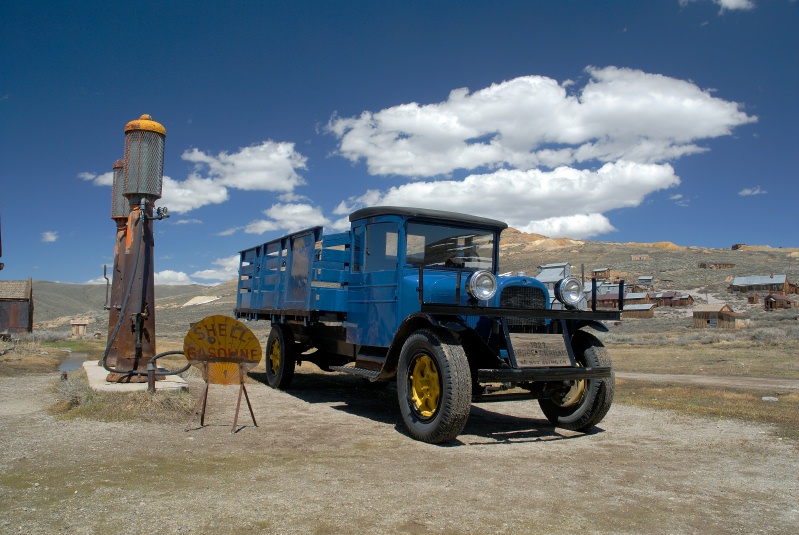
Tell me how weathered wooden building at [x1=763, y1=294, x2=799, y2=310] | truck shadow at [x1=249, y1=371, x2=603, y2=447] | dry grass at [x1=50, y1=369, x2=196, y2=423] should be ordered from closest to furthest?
1. truck shadow at [x1=249, y1=371, x2=603, y2=447]
2. dry grass at [x1=50, y1=369, x2=196, y2=423]
3. weathered wooden building at [x1=763, y1=294, x2=799, y2=310]

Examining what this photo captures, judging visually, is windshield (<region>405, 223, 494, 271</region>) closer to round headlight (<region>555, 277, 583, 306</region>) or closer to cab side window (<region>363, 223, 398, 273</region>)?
cab side window (<region>363, 223, 398, 273</region>)

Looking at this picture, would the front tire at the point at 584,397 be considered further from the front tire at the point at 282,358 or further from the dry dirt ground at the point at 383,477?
the front tire at the point at 282,358

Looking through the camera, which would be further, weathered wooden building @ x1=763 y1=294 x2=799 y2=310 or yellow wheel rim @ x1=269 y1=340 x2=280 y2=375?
weathered wooden building @ x1=763 y1=294 x2=799 y2=310

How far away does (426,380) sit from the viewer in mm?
7035

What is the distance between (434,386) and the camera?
6844 mm

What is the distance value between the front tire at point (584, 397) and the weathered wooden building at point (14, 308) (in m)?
29.1

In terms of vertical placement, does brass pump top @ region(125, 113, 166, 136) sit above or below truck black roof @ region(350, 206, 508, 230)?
above

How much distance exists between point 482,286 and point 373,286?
2044 mm

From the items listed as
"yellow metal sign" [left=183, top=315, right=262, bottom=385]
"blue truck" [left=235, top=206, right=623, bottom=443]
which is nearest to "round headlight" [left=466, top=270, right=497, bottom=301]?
"blue truck" [left=235, top=206, right=623, bottom=443]

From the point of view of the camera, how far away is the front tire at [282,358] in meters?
11.0

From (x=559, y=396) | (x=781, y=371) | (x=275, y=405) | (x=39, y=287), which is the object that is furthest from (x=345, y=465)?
(x=39, y=287)

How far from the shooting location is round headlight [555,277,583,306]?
7.55 m

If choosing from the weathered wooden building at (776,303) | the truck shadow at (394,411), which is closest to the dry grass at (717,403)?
the truck shadow at (394,411)

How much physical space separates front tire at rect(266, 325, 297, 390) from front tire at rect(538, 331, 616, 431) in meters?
4.76
